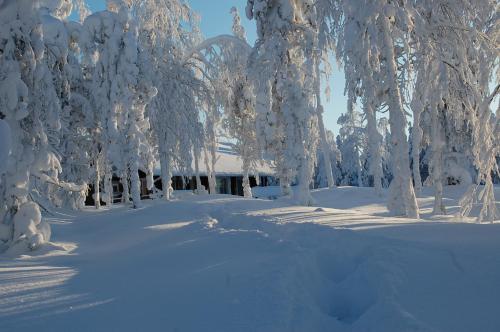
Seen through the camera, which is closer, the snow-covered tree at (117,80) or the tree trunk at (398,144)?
the tree trunk at (398,144)

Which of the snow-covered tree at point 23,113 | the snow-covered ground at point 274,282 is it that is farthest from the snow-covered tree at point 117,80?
the snow-covered ground at point 274,282

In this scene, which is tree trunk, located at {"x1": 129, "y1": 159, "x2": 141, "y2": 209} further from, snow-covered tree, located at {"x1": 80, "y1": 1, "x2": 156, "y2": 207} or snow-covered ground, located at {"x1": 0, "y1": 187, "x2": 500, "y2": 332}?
snow-covered ground, located at {"x1": 0, "y1": 187, "x2": 500, "y2": 332}

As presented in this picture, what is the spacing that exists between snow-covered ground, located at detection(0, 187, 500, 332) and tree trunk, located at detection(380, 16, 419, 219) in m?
3.70

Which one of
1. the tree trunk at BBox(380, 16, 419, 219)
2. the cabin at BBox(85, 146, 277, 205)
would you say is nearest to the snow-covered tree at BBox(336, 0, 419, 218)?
the tree trunk at BBox(380, 16, 419, 219)

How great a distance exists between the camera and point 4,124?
6660mm

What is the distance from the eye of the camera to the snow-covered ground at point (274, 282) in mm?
4039

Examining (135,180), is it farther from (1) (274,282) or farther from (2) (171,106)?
(1) (274,282)

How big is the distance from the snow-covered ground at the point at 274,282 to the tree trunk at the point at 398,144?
3.70 meters

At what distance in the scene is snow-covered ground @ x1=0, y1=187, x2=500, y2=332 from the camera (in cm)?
404

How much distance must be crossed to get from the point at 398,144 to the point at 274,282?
7.68 meters

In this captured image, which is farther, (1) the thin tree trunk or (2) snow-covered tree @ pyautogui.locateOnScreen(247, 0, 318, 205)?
(1) the thin tree trunk

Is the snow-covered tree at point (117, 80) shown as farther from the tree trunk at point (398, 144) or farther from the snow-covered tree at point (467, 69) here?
the snow-covered tree at point (467, 69)

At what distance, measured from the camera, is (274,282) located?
4.96 meters

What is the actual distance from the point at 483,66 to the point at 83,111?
48.5ft
